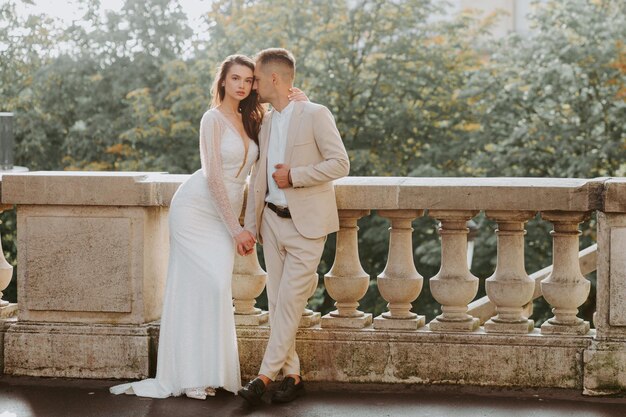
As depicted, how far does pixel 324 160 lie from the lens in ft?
20.0

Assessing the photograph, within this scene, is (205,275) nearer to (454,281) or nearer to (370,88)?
(454,281)

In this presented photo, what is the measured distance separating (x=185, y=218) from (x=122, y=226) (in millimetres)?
565

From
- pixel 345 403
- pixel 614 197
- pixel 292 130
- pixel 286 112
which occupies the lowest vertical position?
pixel 345 403

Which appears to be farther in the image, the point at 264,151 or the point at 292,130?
the point at 264,151

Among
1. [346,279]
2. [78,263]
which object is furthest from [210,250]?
[78,263]

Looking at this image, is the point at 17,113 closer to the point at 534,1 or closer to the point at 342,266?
the point at 534,1

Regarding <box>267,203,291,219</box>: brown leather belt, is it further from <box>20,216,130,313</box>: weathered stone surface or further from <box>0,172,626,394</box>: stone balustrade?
<box>20,216,130,313</box>: weathered stone surface

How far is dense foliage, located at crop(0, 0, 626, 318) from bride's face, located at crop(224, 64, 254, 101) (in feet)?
34.8

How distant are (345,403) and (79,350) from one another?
5.83 ft

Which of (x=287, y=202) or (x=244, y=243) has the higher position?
(x=287, y=202)

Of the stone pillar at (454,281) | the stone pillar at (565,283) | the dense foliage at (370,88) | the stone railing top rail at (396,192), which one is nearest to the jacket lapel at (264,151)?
the stone railing top rail at (396,192)

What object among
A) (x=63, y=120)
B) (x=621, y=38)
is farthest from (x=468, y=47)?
(x=63, y=120)

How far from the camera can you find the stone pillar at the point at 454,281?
21.4 feet

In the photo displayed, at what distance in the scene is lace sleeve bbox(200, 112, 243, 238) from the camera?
621cm
